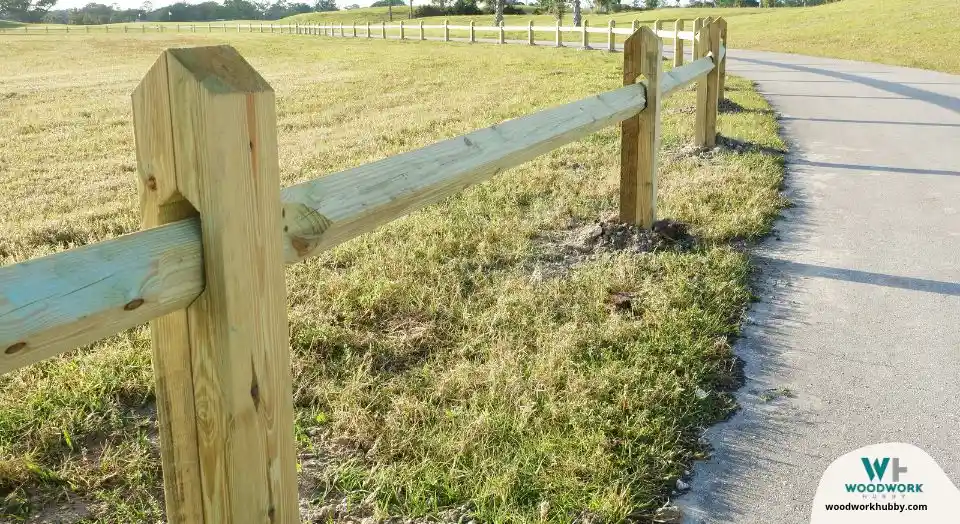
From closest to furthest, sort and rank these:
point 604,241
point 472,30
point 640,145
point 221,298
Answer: point 221,298 < point 604,241 < point 640,145 < point 472,30

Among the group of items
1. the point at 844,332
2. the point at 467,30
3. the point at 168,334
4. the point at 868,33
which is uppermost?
the point at 467,30

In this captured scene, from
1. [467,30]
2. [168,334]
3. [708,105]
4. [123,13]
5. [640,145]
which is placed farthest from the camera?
[123,13]

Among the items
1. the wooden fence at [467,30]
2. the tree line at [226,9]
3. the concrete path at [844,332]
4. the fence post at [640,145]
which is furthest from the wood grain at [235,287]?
the tree line at [226,9]

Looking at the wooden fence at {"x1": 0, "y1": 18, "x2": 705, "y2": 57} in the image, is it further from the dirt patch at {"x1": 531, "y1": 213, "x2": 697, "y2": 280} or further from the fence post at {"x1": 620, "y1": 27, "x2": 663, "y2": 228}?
the dirt patch at {"x1": 531, "y1": 213, "x2": 697, "y2": 280}

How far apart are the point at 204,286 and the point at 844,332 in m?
3.37

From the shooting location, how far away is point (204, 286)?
182cm

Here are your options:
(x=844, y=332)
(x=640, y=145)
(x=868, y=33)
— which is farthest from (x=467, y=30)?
(x=844, y=332)

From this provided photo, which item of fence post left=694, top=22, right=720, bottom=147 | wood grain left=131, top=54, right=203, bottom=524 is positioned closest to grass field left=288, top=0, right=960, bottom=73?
fence post left=694, top=22, right=720, bottom=147

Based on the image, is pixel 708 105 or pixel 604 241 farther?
pixel 708 105

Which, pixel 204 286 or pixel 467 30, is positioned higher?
pixel 467 30

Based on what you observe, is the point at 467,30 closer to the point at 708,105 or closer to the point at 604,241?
the point at 708,105

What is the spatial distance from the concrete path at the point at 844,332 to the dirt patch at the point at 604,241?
0.60 metres

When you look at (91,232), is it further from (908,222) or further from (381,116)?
(381,116)

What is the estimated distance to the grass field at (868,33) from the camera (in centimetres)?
2103
